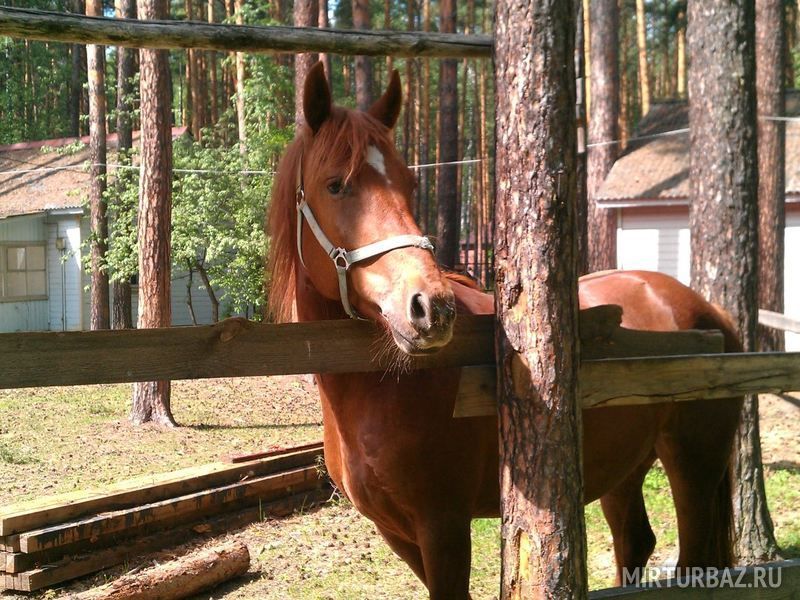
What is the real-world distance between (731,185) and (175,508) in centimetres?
452

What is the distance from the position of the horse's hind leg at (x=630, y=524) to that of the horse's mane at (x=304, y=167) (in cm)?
240

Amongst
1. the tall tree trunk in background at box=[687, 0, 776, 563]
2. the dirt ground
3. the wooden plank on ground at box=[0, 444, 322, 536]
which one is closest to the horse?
the tall tree trunk in background at box=[687, 0, 776, 563]

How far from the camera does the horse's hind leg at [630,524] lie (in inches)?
182

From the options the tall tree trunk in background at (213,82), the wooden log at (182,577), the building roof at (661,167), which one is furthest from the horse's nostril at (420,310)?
the tall tree trunk in background at (213,82)

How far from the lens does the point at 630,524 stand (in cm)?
468

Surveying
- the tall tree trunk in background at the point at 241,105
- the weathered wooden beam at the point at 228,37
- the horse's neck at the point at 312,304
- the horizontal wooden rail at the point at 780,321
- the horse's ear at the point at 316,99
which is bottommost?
the horizontal wooden rail at the point at 780,321

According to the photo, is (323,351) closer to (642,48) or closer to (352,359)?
(352,359)

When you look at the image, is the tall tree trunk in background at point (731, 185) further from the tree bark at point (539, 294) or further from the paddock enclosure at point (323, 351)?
the tree bark at point (539, 294)

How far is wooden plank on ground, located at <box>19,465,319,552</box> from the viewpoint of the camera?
5332 millimetres

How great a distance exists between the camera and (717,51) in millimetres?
5148

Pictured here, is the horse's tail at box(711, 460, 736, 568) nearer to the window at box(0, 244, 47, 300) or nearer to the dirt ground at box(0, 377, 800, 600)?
the dirt ground at box(0, 377, 800, 600)

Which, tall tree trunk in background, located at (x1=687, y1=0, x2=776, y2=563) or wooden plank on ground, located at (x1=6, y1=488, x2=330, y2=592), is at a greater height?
tall tree trunk in background, located at (x1=687, y1=0, x2=776, y2=563)

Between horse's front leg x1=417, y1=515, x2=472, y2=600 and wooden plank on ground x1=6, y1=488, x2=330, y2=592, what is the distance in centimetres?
320

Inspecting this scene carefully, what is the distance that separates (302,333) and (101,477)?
640 cm
